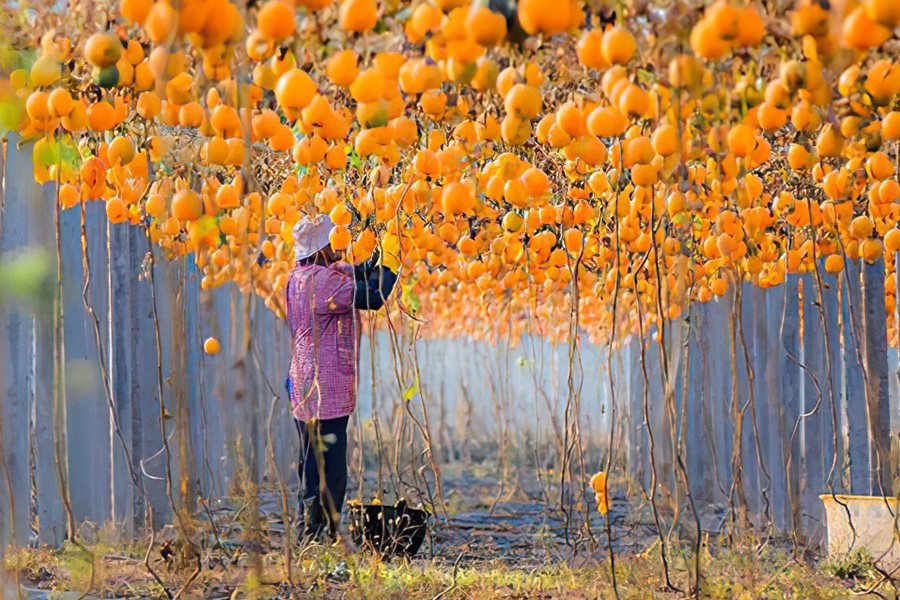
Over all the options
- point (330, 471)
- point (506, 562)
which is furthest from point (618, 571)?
point (330, 471)

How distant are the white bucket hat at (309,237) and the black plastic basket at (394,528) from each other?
94 cm

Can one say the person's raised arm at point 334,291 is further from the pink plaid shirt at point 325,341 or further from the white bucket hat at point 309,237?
the white bucket hat at point 309,237

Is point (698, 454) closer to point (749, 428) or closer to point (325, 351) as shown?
point (749, 428)

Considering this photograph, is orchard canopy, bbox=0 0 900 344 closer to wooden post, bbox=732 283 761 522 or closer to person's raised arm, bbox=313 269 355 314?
person's raised arm, bbox=313 269 355 314

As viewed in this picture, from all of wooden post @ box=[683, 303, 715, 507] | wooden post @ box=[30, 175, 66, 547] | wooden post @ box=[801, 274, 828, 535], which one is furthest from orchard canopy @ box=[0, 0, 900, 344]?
wooden post @ box=[683, 303, 715, 507]

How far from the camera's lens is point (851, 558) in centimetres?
298

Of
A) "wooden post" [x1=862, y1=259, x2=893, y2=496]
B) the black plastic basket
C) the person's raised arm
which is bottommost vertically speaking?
the black plastic basket

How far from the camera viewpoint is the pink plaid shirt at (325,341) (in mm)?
3016

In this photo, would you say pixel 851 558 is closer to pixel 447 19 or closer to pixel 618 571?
pixel 618 571

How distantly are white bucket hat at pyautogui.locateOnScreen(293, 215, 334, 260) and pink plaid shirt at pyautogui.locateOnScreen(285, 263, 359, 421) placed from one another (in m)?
0.07

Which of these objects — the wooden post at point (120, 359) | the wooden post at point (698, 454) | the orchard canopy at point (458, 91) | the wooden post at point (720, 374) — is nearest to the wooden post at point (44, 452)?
the wooden post at point (120, 359)

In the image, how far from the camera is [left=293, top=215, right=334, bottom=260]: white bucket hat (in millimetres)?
2934

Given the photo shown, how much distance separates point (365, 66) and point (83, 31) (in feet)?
1.73

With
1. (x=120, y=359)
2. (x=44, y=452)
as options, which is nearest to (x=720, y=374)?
(x=120, y=359)
